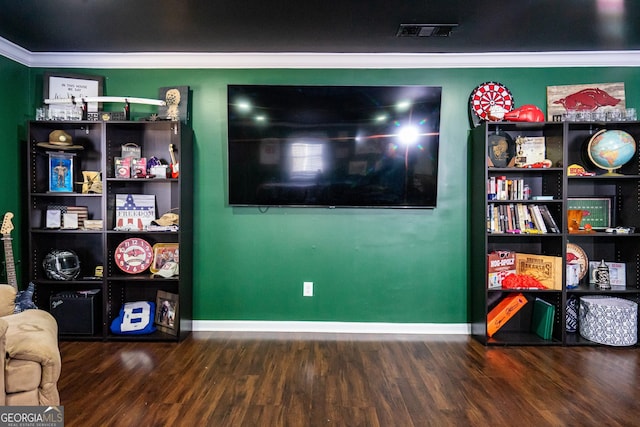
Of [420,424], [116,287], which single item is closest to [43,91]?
[116,287]

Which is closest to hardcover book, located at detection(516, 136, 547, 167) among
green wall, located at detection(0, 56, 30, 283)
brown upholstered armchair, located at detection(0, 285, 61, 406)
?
brown upholstered armchair, located at detection(0, 285, 61, 406)

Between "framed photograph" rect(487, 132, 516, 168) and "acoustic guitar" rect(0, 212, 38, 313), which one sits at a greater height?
"framed photograph" rect(487, 132, 516, 168)

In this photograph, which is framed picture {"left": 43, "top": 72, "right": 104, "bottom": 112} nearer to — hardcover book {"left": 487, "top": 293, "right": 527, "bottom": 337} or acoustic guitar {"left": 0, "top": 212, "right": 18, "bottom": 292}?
acoustic guitar {"left": 0, "top": 212, "right": 18, "bottom": 292}

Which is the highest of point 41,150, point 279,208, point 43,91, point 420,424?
point 43,91

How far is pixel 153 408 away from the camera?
2.25m

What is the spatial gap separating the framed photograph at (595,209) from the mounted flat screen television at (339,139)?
1.24 meters

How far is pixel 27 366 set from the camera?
191cm

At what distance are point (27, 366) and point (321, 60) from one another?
296 cm

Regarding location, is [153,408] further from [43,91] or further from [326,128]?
[43,91]

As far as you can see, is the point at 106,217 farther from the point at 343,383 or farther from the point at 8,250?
the point at 343,383

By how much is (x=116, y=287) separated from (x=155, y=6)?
2251 mm

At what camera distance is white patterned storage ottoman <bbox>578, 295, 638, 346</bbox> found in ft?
10.4

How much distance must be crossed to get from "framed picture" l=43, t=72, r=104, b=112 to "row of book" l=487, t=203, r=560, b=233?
347 centimetres

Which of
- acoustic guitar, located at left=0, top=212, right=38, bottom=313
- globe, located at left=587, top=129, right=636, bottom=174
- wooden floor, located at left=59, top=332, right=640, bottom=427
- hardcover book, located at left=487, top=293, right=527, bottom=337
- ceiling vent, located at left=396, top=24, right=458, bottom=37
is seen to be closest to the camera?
wooden floor, located at left=59, top=332, right=640, bottom=427
